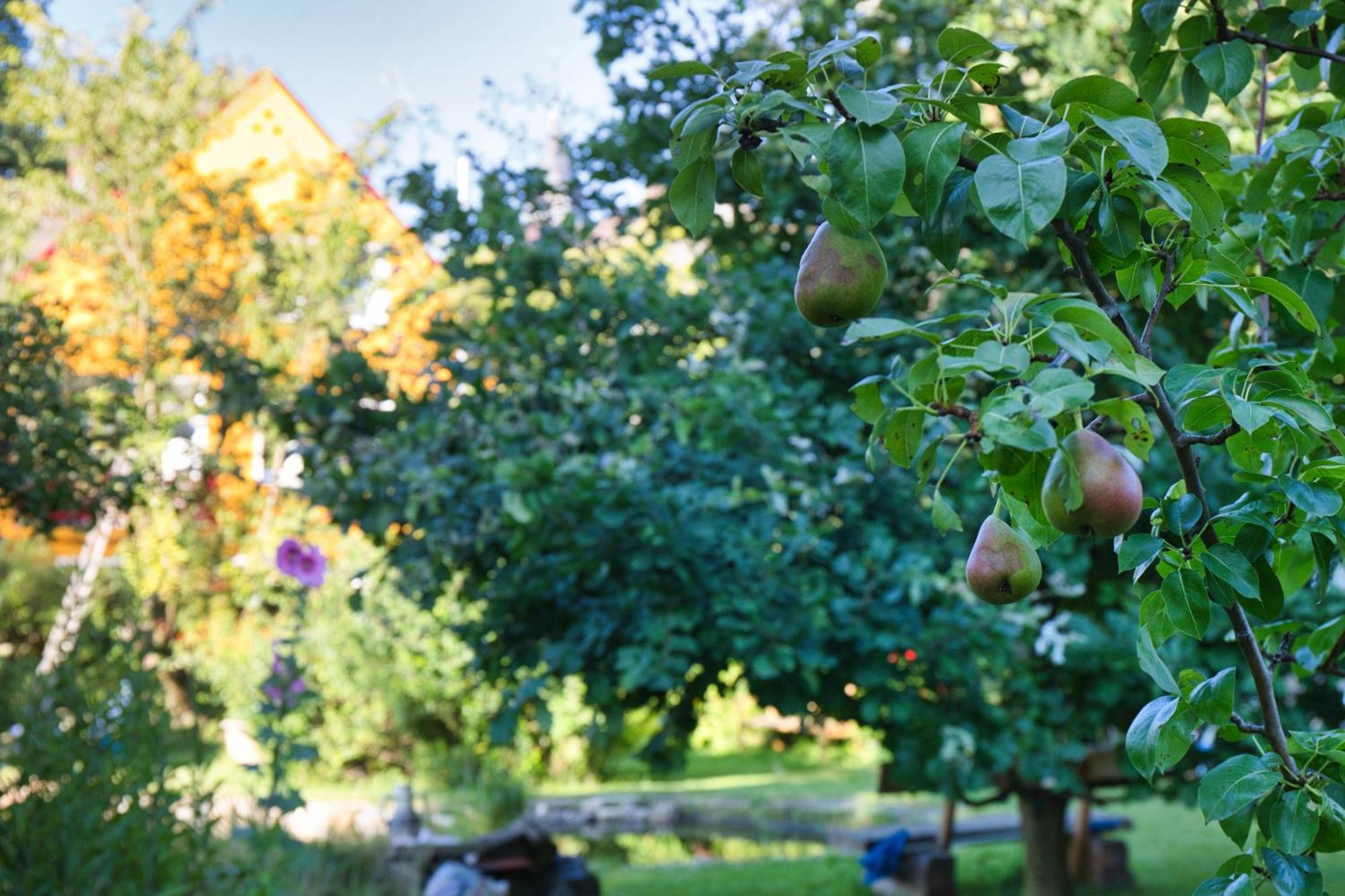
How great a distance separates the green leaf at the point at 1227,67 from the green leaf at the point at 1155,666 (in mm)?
820

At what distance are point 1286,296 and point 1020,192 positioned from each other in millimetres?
365

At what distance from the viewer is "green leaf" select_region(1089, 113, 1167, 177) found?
96 cm

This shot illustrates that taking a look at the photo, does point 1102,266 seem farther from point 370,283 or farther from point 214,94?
point 214,94

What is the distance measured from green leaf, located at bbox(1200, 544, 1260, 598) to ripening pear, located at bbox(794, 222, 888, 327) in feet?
1.36

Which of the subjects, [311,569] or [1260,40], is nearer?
[1260,40]

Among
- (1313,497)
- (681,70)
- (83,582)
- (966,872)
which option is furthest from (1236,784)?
(83,582)

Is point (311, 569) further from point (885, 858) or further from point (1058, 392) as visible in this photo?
point (1058, 392)

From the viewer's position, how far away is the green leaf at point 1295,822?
1157 millimetres

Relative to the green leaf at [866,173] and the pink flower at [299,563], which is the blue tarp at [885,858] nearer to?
the pink flower at [299,563]

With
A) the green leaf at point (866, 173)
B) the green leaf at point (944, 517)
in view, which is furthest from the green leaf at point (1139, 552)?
the green leaf at point (866, 173)

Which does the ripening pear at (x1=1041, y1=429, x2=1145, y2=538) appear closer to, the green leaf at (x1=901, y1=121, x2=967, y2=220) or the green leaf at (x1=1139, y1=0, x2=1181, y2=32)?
the green leaf at (x1=901, y1=121, x2=967, y2=220)

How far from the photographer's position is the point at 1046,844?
5.69m

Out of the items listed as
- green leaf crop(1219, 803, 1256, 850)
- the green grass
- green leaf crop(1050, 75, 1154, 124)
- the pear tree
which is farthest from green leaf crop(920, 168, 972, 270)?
the green grass

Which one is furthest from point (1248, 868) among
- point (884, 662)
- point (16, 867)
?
point (16, 867)
